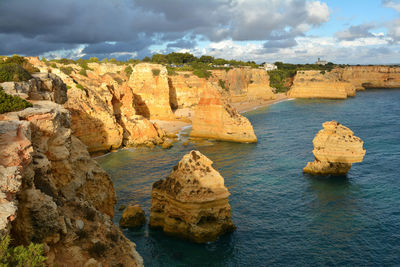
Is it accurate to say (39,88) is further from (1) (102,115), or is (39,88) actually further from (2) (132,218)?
(1) (102,115)

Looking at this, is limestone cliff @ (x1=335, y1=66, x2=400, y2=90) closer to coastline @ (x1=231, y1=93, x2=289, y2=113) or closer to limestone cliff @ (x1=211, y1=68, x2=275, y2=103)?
limestone cliff @ (x1=211, y1=68, x2=275, y2=103)

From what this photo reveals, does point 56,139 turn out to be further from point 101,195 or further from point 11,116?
point 101,195

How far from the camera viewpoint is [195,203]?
22.1m

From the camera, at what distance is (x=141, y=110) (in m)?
70.9

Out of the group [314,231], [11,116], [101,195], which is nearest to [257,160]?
[314,231]

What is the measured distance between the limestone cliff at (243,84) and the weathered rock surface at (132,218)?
7665 cm

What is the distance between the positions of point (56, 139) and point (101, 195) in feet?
17.6

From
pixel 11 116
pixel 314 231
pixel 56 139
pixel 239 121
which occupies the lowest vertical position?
pixel 314 231

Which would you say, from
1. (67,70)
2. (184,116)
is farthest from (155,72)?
(67,70)

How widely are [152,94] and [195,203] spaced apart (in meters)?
51.0

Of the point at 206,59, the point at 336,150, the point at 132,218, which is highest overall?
the point at 206,59

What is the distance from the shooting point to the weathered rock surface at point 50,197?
8.34 meters

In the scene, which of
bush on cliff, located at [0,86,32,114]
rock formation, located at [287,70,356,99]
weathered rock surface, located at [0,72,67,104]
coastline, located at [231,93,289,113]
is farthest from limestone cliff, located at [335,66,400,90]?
bush on cliff, located at [0,86,32,114]

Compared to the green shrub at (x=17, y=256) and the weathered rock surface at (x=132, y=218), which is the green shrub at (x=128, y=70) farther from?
the green shrub at (x=17, y=256)
